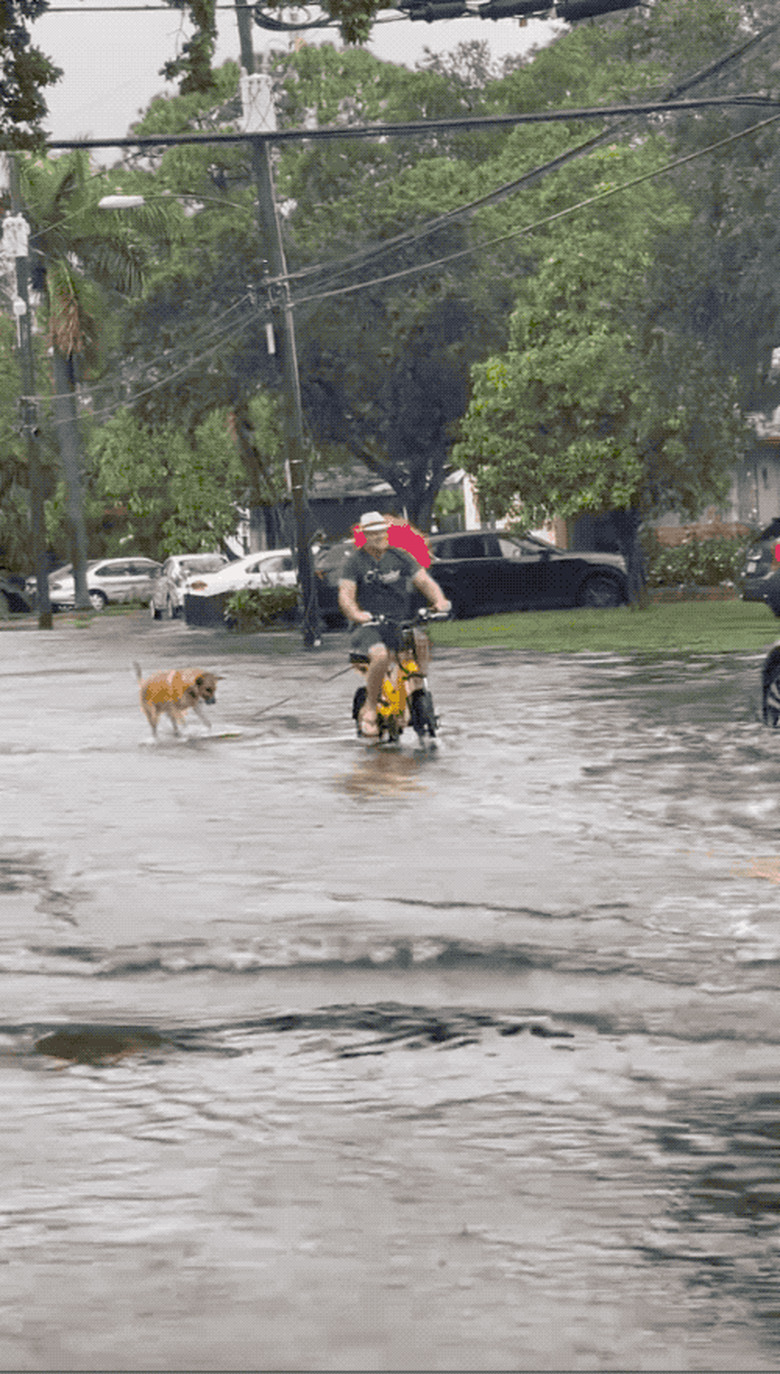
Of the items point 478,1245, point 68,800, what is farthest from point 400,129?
point 478,1245

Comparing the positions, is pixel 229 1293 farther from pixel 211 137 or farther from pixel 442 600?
pixel 211 137

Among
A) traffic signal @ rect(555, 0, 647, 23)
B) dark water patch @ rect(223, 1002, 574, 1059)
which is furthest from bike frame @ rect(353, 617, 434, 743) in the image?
dark water patch @ rect(223, 1002, 574, 1059)

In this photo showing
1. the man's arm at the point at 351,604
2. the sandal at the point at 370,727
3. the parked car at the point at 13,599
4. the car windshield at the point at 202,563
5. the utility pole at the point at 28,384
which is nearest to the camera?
the man's arm at the point at 351,604

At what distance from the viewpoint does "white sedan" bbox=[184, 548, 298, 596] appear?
44719mm

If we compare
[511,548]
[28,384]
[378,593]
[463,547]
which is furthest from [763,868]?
[28,384]

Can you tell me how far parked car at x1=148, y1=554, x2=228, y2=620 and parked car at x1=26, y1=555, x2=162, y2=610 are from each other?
15.0 meters

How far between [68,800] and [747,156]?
23377 mm

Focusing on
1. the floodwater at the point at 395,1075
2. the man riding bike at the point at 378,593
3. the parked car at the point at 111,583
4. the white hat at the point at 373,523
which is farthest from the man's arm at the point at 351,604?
the parked car at the point at 111,583

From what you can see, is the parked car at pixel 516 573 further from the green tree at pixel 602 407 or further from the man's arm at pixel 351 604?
the man's arm at pixel 351 604

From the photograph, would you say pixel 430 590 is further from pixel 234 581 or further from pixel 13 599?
pixel 13 599

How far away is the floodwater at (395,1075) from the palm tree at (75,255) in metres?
50.6

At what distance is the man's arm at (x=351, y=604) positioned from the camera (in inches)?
700

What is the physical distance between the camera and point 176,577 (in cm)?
5369

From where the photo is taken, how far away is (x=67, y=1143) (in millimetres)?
6438
